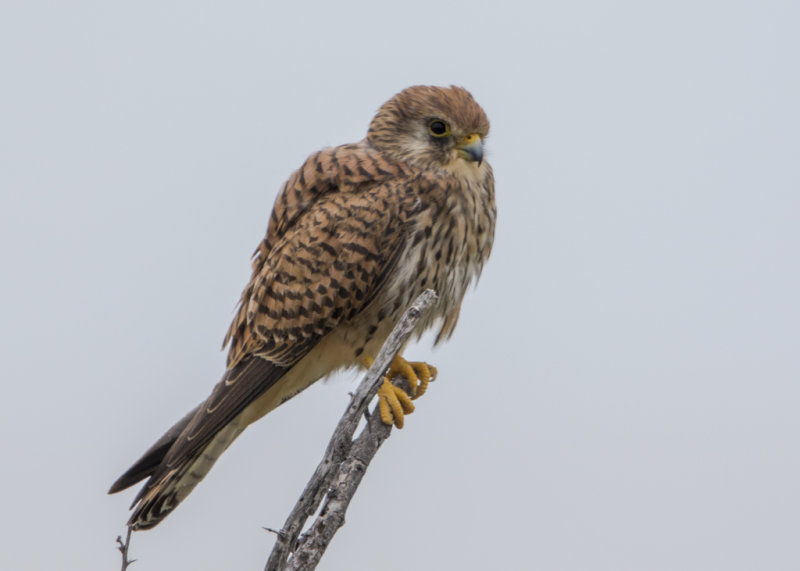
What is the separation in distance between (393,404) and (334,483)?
0.75 m

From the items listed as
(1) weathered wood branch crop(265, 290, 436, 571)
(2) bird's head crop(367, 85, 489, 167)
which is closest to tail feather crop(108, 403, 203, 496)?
(1) weathered wood branch crop(265, 290, 436, 571)

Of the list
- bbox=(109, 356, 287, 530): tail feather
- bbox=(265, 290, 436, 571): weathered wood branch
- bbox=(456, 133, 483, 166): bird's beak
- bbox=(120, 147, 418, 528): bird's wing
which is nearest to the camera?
bbox=(265, 290, 436, 571): weathered wood branch

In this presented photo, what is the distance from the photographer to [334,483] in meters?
2.41

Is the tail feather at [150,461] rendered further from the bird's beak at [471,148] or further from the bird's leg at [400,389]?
the bird's beak at [471,148]

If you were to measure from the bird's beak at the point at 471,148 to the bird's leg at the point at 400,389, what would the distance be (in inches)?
29.8

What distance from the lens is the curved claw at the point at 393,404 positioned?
3037 mm

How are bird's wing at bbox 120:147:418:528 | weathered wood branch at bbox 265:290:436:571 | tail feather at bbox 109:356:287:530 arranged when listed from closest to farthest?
weathered wood branch at bbox 265:290:436:571 → tail feather at bbox 109:356:287:530 → bird's wing at bbox 120:147:418:528

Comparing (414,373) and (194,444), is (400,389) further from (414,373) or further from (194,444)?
(194,444)

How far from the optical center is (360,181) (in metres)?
3.73

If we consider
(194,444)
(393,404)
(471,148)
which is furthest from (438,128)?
(194,444)

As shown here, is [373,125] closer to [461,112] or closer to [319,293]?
[461,112]

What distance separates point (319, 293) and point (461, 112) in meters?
0.81

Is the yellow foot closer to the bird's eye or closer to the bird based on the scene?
the bird

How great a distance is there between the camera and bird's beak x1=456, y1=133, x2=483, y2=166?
373 centimetres
